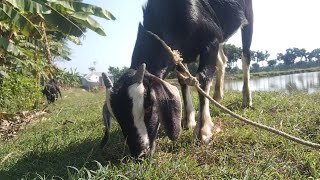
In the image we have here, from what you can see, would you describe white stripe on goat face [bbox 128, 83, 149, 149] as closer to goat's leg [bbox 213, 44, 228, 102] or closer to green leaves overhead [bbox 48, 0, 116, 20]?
goat's leg [bbox 213, 44, 228, 102]

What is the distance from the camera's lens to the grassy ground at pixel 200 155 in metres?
2.81

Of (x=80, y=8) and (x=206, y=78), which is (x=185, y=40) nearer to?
(x=206, y=78)

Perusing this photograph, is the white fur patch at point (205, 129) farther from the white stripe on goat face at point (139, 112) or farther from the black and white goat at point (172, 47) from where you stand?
the white stripe on goat face at point (139, 112)

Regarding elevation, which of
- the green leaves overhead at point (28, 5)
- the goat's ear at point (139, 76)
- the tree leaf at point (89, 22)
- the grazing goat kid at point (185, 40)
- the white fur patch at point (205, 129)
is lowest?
the white fur patch at point (205, 129)

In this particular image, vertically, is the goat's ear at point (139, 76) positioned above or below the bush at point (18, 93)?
above

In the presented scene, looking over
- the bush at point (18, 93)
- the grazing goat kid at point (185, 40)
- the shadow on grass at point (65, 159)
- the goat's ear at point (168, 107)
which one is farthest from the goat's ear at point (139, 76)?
the bush at point (18, 93)

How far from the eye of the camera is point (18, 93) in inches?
463

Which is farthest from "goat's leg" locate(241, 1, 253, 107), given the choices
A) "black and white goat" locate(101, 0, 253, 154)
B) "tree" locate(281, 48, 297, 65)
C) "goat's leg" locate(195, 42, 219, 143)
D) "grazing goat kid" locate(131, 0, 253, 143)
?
"tree" locate(281, 48, 297, 65)

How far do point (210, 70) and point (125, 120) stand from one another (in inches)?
57.8

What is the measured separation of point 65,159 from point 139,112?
1203 millimetres

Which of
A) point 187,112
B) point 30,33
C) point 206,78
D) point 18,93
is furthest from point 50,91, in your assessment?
point 206,78

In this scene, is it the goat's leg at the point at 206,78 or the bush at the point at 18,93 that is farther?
the bush at the point at 18,93

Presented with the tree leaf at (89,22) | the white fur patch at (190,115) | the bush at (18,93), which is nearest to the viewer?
the white fur patch at (190,115)

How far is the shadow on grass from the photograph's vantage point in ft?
11.4
